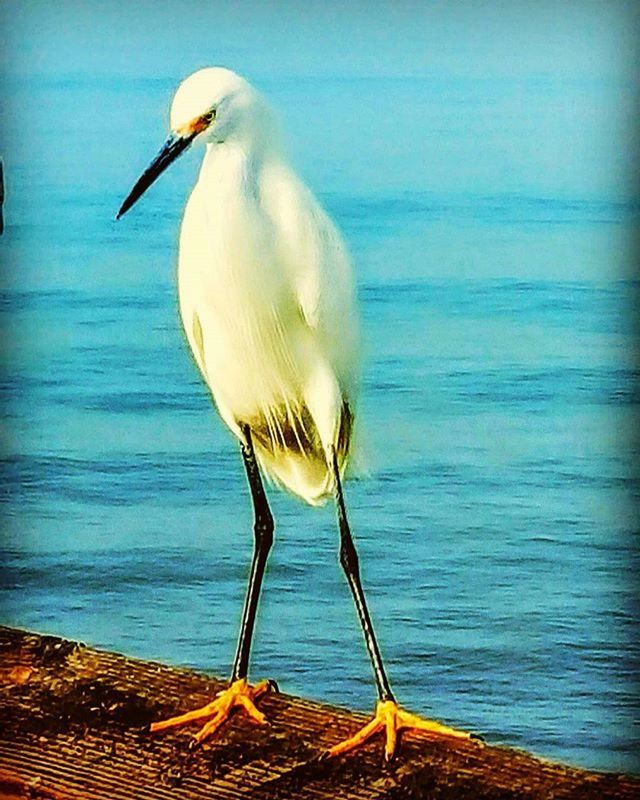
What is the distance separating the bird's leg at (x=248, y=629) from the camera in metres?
1.55

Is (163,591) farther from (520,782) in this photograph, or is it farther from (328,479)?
(520,782)

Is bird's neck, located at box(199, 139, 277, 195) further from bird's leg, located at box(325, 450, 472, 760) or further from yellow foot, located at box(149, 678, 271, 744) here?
yellow foot, located at box(149, 678, 271, 744)

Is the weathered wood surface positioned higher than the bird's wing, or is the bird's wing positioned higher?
the bird's wing

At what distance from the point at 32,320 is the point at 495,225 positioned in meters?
0.50

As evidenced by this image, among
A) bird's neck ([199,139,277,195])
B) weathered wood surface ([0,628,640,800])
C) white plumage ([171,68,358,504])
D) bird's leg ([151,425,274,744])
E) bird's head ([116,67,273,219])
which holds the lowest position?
weathered wood surface ([0,628,640,800])

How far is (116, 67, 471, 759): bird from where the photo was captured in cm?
149

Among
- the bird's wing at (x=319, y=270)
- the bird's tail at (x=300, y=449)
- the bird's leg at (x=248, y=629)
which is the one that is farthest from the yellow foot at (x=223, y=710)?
the bird's wing at (x=319, y=270)

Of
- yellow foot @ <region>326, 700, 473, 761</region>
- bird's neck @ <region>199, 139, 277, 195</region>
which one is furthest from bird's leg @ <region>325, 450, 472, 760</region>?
bird's neck @ <region>199, 139, 277, 195</region>

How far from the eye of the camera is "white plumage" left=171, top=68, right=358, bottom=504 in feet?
4.88

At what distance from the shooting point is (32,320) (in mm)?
1578

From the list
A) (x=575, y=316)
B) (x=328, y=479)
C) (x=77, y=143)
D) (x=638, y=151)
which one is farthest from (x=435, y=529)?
(x=77, y=143)

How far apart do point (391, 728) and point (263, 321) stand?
435mm

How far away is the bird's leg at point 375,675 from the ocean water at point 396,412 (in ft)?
0.06

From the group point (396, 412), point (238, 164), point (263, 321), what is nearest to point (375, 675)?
point (396, 412)
